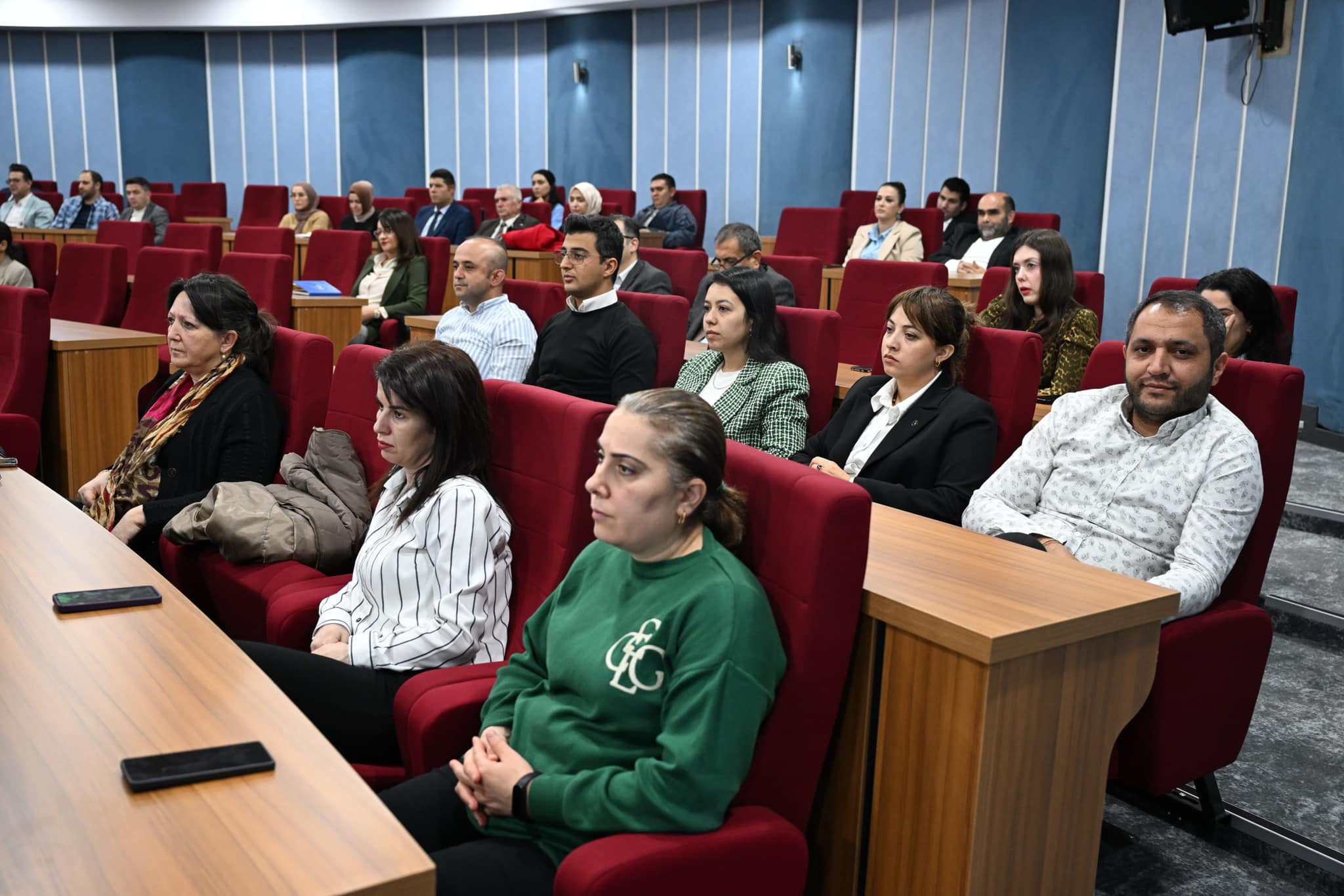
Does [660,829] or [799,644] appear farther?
[799,644]

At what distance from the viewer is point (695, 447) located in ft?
4.94

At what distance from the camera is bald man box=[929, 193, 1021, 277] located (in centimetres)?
611

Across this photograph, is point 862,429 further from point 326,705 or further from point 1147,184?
point 1147,184

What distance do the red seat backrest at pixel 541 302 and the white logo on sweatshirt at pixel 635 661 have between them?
285 centimetres

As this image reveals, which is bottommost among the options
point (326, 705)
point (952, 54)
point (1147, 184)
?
point (326, 705)

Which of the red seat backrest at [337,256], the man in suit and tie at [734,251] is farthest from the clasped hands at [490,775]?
the red seat backrest at [337,256]

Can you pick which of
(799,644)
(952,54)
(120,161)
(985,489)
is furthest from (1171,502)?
(120,161)

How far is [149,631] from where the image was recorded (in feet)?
5.19

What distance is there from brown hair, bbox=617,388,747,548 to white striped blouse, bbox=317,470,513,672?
0.52 meters

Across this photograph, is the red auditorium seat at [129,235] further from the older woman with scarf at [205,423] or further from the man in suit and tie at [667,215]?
the older woman with scarf at [205,423]

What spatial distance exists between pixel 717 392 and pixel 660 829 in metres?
1.90

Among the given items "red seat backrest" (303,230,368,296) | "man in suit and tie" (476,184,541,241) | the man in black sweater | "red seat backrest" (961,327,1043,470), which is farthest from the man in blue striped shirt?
"man in suit and tie" (476,184,541,241)

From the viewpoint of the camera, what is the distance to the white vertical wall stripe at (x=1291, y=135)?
5.46 meters

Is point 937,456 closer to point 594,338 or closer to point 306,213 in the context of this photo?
point 594,338
